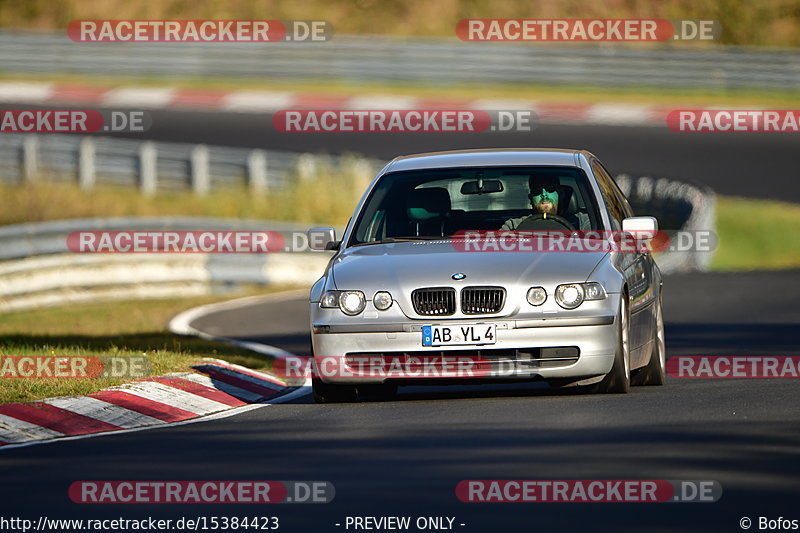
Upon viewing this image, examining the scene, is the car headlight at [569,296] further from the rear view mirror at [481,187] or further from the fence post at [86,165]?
Result: the fence post at [86,165]

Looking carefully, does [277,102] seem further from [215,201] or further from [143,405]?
[143,405]

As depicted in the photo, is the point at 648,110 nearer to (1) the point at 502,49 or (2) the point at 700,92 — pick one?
(2) the point at 700,92

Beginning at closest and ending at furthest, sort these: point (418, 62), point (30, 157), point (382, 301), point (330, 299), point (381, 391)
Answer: point (382, 301) < point (330, 299) < point (381, 391) < point (30, 157) < point (418, 62)

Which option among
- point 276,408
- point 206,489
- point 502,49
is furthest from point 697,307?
point 502,49

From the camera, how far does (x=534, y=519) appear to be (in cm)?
645

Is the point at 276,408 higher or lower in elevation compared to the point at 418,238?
lower

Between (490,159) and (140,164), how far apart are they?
62.1 ft

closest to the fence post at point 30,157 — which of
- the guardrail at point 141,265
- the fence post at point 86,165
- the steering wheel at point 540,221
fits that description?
the fence post at point 86,165

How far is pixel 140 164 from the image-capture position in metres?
Result: 29.7

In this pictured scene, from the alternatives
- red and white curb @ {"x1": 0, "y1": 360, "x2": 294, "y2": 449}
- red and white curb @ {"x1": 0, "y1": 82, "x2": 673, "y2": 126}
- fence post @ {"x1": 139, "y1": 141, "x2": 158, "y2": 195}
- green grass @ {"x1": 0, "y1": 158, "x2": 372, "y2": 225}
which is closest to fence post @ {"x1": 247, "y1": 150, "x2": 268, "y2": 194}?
green grass @ {"x1": 0, "y1": 158, "x2": 372, "y2": 225}

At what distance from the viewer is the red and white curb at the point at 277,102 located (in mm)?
35188

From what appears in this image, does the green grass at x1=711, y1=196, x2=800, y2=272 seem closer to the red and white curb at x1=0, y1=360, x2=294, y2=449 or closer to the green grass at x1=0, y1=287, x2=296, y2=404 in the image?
the green grass at x1=0, y1=287, x2=296, y2=404

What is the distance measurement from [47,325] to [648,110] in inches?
785

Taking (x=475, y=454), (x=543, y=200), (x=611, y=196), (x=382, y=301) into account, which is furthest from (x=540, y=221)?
(x=475, y=454)
